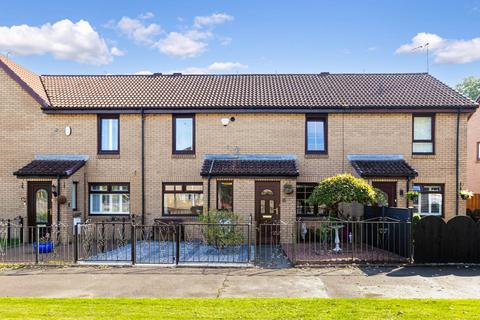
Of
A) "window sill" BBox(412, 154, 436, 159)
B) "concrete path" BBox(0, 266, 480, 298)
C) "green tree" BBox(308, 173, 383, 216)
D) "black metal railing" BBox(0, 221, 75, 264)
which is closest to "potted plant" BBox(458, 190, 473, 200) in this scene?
"window sill" BBox(412, 154, 436, 159)

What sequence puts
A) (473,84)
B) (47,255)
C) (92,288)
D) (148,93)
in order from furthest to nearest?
(473,84) → (148,93) → (47,255) → (92,288)

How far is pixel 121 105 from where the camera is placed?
661 inches

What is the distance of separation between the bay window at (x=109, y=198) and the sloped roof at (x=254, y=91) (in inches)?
130

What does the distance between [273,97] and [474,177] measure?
14.1 meters

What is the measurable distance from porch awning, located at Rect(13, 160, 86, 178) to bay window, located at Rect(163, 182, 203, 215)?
3.59m

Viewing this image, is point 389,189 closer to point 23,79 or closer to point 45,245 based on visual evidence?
point 45,245

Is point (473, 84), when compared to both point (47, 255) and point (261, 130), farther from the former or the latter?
point (47, 255)

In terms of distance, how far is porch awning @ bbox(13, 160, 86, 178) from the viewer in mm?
15156

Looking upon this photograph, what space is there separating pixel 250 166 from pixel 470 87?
61.0 metres

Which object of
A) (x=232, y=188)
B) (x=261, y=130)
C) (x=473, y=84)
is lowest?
Answer: (x=232, y=188)

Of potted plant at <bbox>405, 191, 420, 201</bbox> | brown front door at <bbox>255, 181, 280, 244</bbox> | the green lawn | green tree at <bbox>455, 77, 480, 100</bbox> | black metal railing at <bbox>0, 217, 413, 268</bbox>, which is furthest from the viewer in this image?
green tree at <bbox>455, 77, 480, 100</bbox>

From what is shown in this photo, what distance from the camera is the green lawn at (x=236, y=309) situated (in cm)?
689

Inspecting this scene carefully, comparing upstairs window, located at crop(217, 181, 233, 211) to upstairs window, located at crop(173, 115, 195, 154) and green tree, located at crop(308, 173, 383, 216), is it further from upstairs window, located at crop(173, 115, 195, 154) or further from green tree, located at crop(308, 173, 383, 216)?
green tree, located at crop(308, 173, 383, 216)


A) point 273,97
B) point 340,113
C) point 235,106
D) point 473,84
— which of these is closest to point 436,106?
point 340,113
